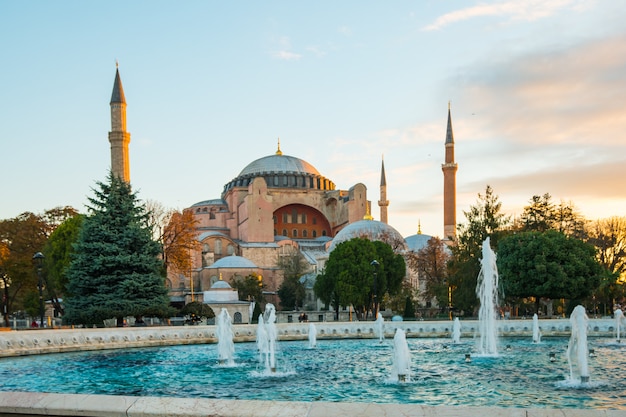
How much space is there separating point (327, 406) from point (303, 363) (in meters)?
10.8

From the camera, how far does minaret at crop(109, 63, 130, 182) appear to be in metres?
36.7

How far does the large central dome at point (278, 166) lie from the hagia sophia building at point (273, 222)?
0.36 ft

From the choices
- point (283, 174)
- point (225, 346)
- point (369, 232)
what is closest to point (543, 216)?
point (369, 232)

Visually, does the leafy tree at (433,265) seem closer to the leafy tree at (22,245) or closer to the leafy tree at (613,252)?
the leafy tree at (613,252)

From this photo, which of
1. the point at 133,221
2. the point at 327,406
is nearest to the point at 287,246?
the point at 133,221

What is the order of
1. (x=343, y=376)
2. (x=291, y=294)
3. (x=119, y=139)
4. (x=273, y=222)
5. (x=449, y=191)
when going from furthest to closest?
(x=273, y=222), (x=449, y=191), (x=291, y=294), (x=119, y=139), (x=343, y=376)

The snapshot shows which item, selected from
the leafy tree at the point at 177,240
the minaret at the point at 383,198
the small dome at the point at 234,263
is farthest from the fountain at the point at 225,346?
the minaret at the point at 383,198

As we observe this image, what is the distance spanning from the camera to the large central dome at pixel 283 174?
67.2m

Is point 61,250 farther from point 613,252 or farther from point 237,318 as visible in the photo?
point 613,252

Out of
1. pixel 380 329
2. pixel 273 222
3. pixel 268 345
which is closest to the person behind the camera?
pixel 268 345

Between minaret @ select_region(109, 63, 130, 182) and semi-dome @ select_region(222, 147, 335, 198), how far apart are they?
2890cm

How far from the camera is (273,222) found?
6016 cm

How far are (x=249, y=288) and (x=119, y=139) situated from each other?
14951 mm

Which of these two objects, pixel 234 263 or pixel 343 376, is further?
pixel 234 263
